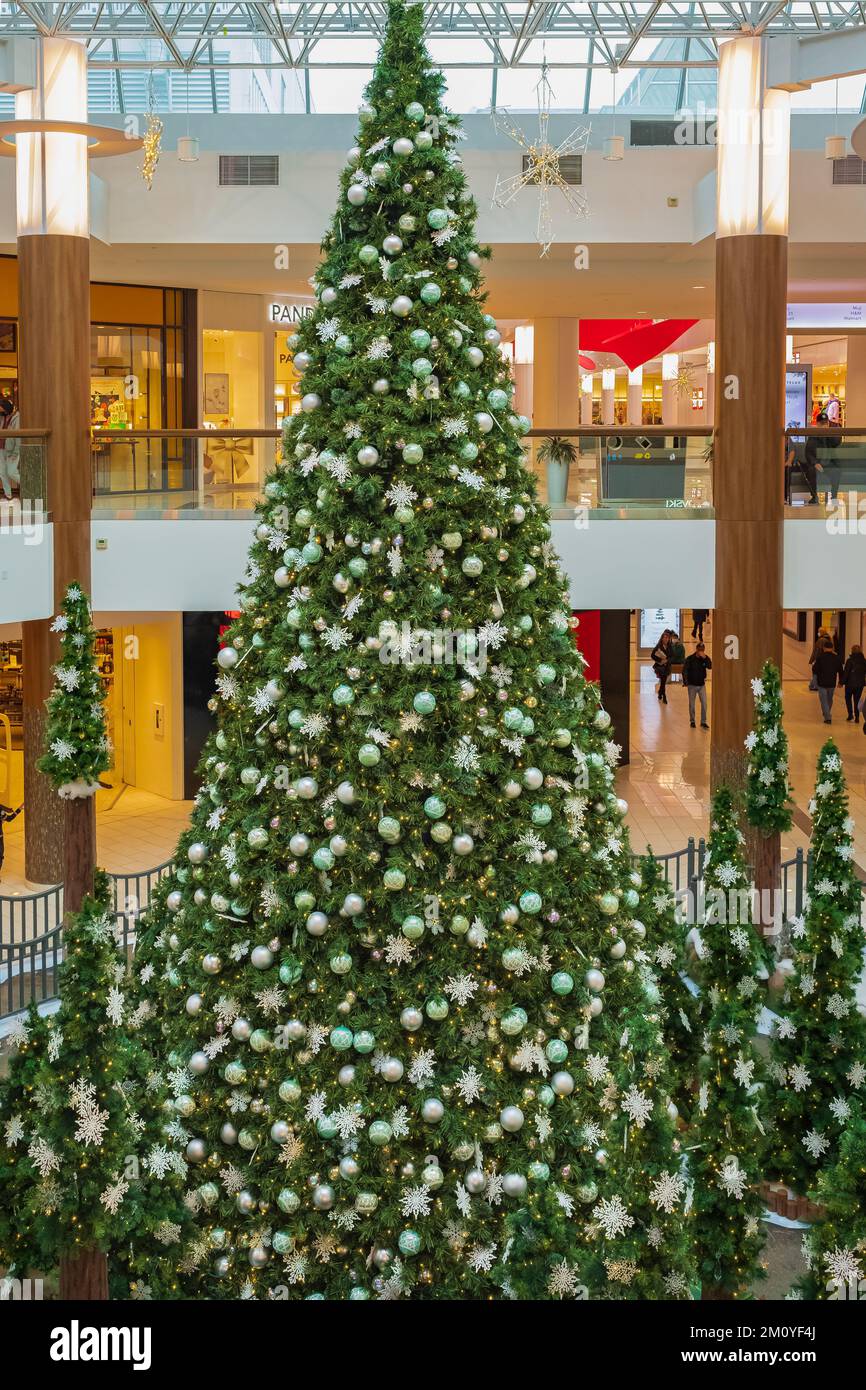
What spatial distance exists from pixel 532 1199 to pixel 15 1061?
7.38 feet

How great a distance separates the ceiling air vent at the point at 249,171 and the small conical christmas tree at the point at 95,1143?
13861 mm

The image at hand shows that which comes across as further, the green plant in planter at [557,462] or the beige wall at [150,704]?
the beige wall at [150,704]

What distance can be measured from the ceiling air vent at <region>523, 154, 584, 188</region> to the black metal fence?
8.24 meters

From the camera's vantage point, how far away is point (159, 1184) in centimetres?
484

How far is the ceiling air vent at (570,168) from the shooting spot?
16703 millimetres

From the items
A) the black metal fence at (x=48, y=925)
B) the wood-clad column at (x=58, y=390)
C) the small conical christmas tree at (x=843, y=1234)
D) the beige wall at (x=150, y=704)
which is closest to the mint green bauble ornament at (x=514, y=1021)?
the small conical christmas tree at (x=843, y=1234)

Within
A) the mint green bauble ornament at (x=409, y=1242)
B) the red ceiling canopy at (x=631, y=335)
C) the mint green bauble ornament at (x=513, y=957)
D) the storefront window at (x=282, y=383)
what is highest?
the red ceiling canopy at (x=631, y=335)

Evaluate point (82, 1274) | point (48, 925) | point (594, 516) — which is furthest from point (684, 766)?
point (82, 1274)

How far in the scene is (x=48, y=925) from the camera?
12.4 m

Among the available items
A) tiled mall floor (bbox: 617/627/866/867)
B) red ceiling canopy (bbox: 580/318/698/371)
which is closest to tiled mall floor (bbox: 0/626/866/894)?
→ tiled mall floor (bbox: 617/627/866/867)

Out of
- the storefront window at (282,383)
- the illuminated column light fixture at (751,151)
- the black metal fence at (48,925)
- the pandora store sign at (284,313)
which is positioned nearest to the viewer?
the black metal fence at (48,925)

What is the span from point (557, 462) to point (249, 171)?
5715 mm

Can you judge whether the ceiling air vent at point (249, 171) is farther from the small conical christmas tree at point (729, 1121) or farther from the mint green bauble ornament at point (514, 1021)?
the mint green bauble ornament at point (514, 1021)
